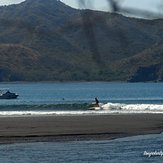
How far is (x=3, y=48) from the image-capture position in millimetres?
4496

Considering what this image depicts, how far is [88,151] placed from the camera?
30.2m

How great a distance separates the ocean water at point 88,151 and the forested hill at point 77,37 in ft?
70.9

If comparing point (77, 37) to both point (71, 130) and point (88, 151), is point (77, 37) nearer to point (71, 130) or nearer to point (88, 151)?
point (88, 151)

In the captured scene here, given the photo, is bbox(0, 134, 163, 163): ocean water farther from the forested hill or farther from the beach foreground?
the forested hill

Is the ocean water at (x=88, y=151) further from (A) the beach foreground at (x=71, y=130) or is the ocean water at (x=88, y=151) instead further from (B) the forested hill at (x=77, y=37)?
(B) the forested hill at (x=77, y=37)

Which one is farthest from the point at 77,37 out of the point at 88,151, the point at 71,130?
the point at 71,130

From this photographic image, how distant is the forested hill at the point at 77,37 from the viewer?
3.53 m

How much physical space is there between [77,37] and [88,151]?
2678 cm

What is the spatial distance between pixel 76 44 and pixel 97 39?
0.37 m

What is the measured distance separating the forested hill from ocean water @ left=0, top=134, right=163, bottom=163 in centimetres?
2160

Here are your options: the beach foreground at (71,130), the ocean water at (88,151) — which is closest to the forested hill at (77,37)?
the ocean water at (88,151)

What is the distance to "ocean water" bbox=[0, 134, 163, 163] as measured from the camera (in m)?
27.0

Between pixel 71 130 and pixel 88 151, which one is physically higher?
pixel 71 130

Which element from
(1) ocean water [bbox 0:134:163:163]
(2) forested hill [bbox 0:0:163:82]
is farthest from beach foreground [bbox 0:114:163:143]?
(2) forested hill [bbox 0:0:163:82]
